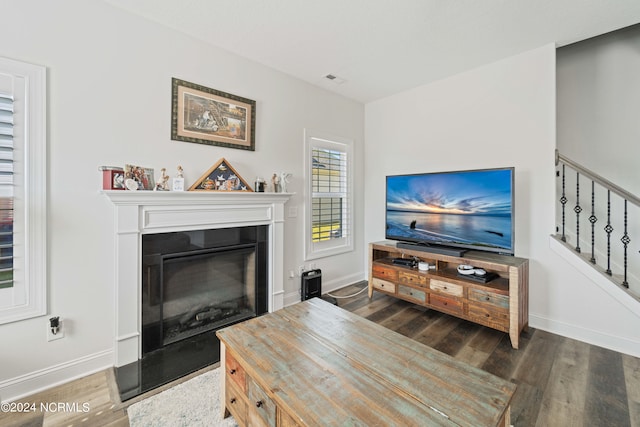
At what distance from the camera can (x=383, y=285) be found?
325cm

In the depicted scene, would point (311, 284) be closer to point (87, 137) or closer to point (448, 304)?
point (448, 304)

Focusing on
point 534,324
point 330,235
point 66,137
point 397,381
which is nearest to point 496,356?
point 534,324

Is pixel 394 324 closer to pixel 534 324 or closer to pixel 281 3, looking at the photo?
pixel 534 324

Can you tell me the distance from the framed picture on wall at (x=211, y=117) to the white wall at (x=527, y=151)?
2.12 m

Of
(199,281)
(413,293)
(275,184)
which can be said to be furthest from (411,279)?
(199,281)

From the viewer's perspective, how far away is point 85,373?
1.97m

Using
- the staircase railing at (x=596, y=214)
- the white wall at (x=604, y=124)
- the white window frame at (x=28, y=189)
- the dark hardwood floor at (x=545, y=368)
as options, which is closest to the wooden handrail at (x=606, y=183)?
the staircase railing at (x=596, y=214)

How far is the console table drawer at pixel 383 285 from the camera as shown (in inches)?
125

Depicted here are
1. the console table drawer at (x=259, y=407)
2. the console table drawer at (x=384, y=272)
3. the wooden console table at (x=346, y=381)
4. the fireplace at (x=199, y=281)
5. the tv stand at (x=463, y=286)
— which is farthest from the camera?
the console table drawer at (x=384, y=272)

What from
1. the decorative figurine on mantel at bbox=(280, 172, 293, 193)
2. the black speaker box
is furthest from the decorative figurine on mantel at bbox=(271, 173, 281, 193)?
the black speaker box

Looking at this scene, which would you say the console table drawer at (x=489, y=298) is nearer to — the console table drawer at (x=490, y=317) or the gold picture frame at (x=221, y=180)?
the console table drawer at (x=490, y=317)

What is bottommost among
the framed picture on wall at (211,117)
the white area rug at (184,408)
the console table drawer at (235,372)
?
the white area rug at (184,408)

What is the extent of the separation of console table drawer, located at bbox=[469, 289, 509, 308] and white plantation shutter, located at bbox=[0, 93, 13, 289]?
11.4 feet

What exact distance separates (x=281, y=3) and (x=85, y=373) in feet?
9.94
